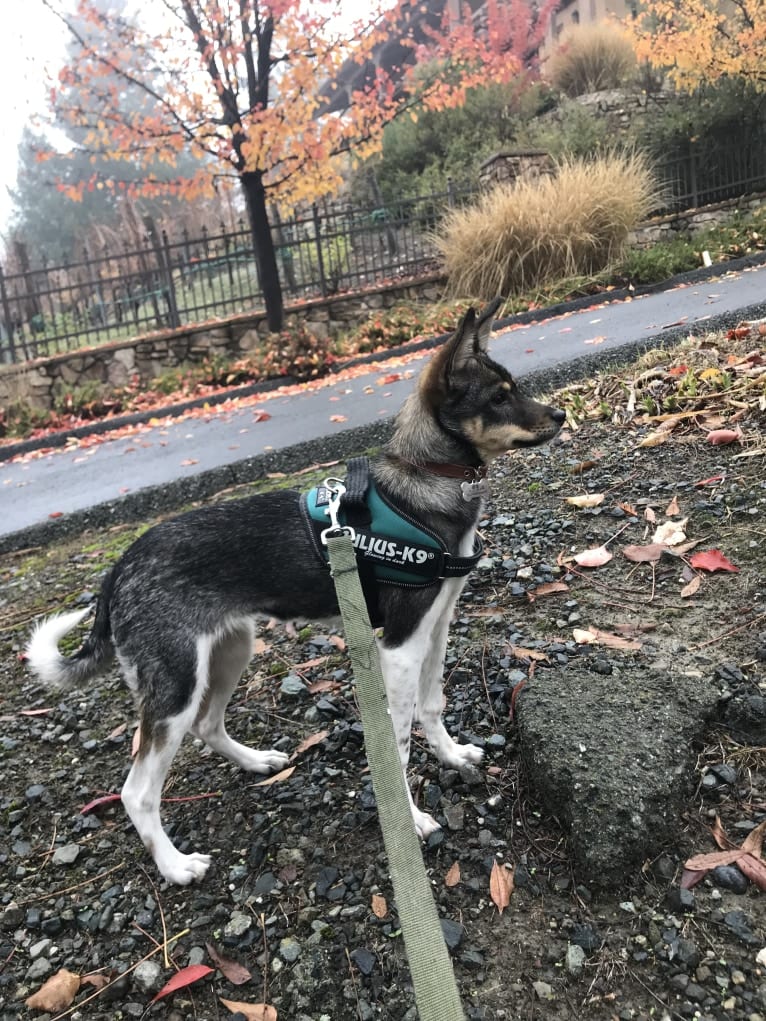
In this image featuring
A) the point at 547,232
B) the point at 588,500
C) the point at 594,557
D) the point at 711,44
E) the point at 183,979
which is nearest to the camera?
the point at 183,979

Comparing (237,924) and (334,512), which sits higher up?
(334,512)

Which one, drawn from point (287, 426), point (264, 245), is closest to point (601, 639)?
point (287, 426)

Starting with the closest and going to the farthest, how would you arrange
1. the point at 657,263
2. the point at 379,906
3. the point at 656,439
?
the point at 379,906
the point at 656,439
the point at 657,263

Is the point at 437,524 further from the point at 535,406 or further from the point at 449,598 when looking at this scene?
the point at 535,406

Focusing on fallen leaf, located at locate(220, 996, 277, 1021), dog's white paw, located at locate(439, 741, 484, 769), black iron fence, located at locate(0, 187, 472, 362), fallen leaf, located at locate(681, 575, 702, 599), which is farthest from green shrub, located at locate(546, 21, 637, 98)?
fallen leaf, located at locate(220, 996, 277, 1021)

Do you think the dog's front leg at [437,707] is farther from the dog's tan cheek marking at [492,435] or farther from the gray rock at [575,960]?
the gray rock at [575,960]

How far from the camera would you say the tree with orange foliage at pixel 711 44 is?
15.8 m

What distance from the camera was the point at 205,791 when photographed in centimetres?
299

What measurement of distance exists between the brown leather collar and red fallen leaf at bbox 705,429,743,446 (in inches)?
96.5

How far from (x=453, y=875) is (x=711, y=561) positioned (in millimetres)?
2017

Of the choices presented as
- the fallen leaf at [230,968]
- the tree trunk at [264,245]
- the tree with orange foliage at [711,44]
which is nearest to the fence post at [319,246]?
the tree trunk at [264,245]

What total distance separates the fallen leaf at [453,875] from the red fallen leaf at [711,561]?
1.94 m

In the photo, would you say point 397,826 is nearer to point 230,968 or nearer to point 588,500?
point 230,968

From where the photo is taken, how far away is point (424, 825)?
2.49 m
